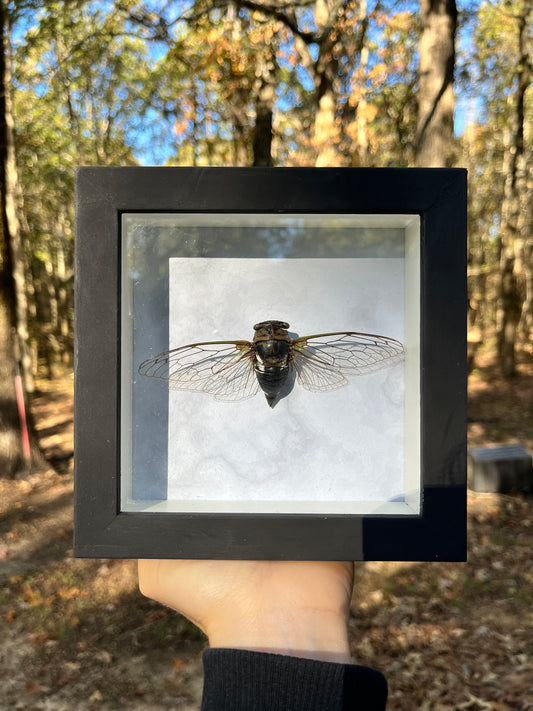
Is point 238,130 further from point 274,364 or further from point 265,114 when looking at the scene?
point 274,364

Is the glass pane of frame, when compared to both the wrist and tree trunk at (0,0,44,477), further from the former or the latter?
tree trunk at (0,0,44,477)

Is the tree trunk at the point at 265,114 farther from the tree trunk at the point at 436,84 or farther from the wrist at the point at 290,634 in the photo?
the wrist at the point at 290,634

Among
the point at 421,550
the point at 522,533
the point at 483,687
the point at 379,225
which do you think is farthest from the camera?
the point at 522,533

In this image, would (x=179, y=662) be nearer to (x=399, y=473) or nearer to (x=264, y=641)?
(x=264, y=641)

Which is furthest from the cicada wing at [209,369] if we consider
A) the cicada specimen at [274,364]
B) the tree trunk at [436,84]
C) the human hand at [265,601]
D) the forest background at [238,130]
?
the tree trunk at [436,84]

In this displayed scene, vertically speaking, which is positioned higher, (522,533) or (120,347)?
(120,347)

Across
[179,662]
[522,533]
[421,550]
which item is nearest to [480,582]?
[522,533]
